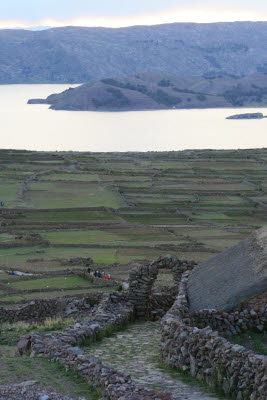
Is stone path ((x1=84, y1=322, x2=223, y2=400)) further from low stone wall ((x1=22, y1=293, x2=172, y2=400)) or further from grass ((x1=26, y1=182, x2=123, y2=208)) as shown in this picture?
grass ((x1=26, y1=182, x2=123, y2=208))

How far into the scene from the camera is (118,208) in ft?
224

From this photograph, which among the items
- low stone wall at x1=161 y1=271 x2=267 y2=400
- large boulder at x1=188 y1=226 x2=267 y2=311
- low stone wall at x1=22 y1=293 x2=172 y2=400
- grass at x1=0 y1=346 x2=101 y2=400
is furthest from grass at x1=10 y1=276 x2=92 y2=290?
grass at x1=0 y1=346 x2=101 y2=400

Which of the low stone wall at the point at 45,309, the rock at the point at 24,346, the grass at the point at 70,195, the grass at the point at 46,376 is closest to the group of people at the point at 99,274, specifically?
the low stone wall at the point at 45,309

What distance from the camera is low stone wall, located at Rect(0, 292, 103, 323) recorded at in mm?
23391

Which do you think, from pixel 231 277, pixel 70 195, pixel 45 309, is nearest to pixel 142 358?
pixel 231 277

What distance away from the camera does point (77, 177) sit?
8888 cm

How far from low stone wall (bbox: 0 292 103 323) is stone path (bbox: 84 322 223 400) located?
4.10 meters

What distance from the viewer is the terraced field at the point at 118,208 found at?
46938mm

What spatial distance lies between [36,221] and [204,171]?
4054 centimetres

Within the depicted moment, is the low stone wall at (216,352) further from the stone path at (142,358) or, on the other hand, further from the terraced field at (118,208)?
the terraced field at (118,208)

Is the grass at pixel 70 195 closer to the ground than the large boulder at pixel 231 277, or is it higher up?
higher up

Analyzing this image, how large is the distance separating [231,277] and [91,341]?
144 inches

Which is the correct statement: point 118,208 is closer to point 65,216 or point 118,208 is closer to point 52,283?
point 65,216

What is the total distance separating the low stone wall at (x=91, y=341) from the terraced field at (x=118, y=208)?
42.3ft
